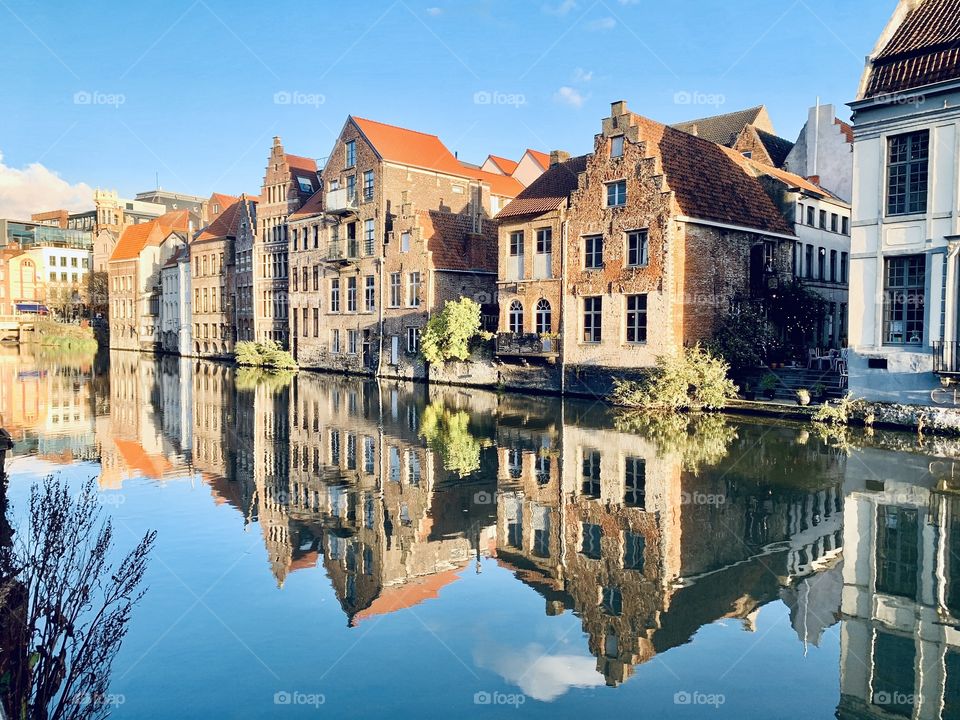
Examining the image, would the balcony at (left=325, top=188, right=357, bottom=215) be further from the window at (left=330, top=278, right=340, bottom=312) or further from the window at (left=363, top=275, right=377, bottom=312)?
the window at (left=330, top=278, right=340, bottom=312)

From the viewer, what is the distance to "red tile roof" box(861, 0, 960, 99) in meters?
21.7

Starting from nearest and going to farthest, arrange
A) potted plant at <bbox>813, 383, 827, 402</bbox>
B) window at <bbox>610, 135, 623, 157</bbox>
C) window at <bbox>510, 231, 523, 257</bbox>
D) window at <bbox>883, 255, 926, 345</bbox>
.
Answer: window at <bbox>883, 255, 926, 345</bbox>, potted plant at <bbox>813, 383, 827, 402</bbox>, window at <bbox>610, 135, 623, 157</bbox>, window at <bbox>510, 231, 523, 257</bbox>

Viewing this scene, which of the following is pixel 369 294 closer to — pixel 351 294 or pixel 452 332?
pixel 351 294

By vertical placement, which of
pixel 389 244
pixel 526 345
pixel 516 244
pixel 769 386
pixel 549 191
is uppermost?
pixel 549 191

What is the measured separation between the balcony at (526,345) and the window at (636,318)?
377 cm

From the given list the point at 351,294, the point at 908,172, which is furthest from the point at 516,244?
the point at 908,172

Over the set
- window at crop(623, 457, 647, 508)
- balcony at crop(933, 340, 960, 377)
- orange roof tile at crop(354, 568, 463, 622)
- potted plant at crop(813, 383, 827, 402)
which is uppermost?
balcony at crop(933, 340, 960, 377)

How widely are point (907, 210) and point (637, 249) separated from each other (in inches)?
416

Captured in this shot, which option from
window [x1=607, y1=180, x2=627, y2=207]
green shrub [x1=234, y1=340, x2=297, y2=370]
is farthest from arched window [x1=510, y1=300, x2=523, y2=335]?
green shrub [x1=234, y1=340, x2=297, y2=370]

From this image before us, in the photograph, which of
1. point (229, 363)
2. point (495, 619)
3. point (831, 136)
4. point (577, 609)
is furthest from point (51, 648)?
point (229, 363)

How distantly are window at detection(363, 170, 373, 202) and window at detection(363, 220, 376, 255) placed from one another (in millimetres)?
1488

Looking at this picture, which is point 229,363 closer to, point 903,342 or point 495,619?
point 903,342

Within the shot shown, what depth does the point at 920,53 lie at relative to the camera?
22.5 m

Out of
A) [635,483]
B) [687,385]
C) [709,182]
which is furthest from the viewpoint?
[709,182]
